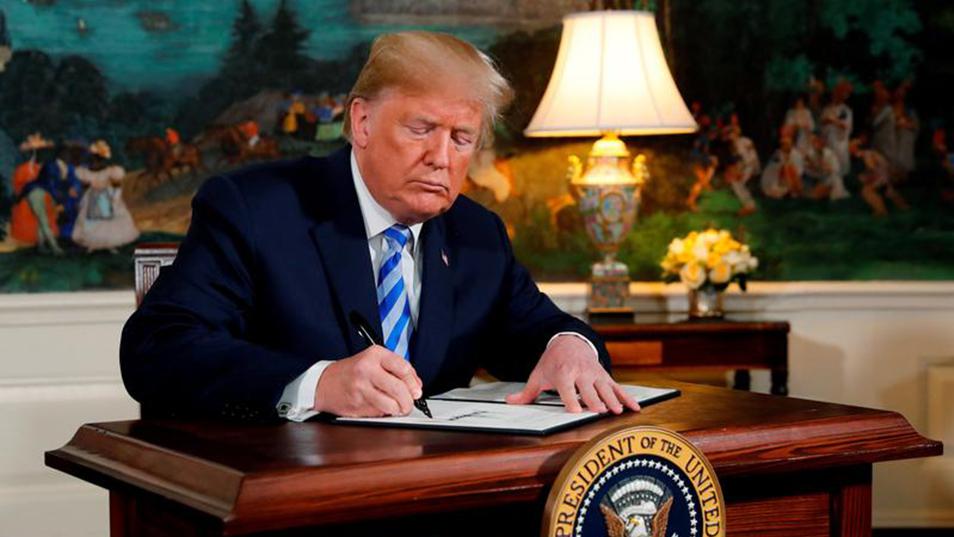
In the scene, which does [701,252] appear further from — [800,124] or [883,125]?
[883,125]

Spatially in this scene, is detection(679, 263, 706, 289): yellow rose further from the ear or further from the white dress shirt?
the ear

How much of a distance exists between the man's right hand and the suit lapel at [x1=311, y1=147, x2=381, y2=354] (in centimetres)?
44

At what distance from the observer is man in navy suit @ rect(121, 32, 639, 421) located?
271cm

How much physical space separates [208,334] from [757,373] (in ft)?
13.8

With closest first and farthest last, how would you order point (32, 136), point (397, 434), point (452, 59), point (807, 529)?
point (397, 434) → point (807, 529) → point (452, 59) → point (32, 136)

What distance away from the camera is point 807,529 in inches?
100

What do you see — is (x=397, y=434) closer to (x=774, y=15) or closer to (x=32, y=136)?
(x=32, y=136)

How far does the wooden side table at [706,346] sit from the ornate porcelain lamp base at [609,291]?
6.1 inches

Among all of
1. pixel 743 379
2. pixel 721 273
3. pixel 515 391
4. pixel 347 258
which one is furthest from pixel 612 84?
pixel 515 391

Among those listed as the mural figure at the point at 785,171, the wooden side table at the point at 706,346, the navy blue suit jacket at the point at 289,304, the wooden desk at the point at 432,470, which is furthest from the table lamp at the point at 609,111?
the wooden desk at the point at 432,470

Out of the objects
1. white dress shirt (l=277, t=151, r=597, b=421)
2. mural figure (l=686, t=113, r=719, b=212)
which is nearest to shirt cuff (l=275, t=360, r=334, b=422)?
white dress shirt (l=277, t=151, r=597, b=421)

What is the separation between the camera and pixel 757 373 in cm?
653

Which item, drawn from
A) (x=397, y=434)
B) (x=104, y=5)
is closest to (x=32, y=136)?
(x=104, y=5)

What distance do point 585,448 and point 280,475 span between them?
0.48 meters
